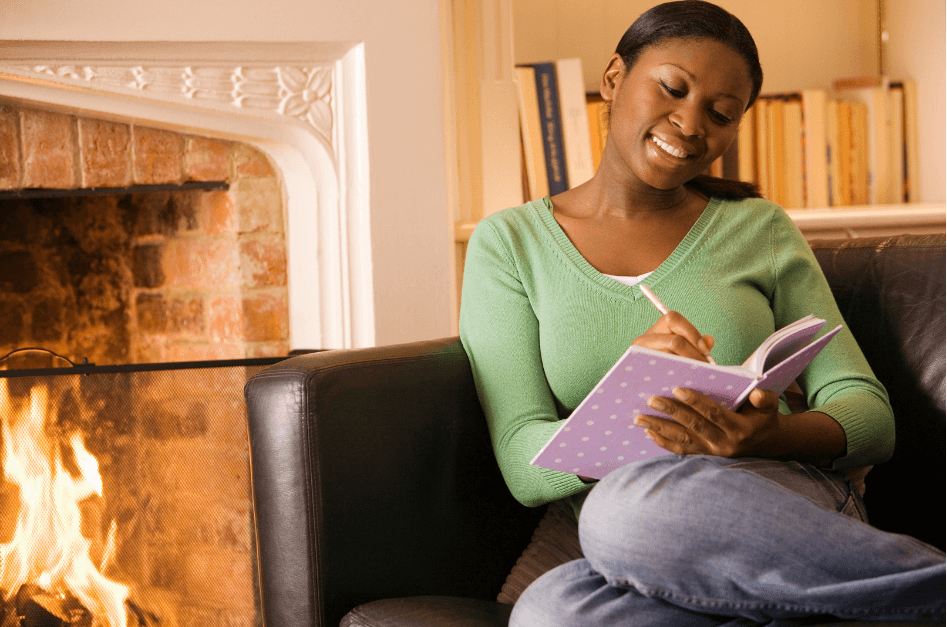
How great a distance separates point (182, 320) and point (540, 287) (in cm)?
92

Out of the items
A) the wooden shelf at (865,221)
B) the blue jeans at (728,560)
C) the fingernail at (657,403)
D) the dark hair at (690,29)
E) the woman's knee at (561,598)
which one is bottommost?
the woman's knee at (561,598)

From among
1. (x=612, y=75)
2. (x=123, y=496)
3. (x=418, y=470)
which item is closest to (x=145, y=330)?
(x=123, y=496)

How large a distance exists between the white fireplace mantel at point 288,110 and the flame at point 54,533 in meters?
0.46

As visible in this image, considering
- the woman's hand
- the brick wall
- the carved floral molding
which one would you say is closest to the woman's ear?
the woman's hand

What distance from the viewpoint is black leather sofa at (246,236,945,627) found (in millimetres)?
830

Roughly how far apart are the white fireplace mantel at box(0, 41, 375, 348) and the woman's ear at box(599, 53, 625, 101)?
21.4 inches

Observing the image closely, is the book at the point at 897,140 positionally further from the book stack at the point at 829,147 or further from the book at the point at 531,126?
the book at the point at 531,126

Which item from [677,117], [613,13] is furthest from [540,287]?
[613,13]

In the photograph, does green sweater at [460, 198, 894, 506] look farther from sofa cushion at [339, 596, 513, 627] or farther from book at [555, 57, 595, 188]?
book at [555, 57, 595, 188]

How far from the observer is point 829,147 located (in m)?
1.67

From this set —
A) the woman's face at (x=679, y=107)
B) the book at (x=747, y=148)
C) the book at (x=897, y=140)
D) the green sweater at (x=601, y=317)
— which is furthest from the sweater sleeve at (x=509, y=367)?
the book at (x=897, y=140)

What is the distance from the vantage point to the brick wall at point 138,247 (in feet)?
4.92

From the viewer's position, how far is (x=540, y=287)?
1017 mm

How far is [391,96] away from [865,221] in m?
0.92
